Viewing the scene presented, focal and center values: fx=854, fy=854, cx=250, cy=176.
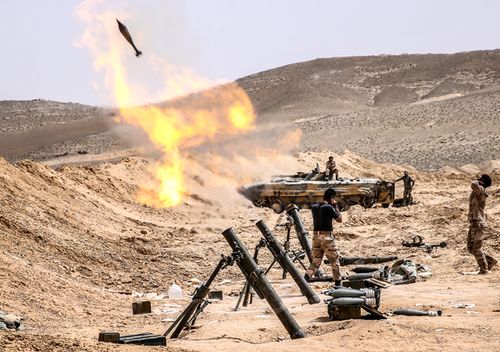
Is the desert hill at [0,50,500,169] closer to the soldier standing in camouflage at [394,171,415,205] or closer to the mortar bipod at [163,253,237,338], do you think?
the soldier standing in camouflage at [394,171,415,205]

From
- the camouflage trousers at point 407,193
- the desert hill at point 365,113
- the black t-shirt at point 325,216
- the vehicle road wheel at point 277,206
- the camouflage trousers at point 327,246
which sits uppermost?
the desert hill at point 365,113

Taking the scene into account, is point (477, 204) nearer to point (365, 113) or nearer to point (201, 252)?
point (201, 252)

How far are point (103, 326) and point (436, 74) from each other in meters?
106

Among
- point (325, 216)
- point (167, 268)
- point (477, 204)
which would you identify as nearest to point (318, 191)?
point (167, 268)

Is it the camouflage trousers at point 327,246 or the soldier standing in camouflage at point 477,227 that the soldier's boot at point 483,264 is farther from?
the camouflage trousers at point 327,246

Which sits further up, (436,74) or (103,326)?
(436,74)

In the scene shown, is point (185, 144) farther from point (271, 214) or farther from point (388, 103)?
point (388, 103)

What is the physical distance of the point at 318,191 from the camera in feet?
88.6

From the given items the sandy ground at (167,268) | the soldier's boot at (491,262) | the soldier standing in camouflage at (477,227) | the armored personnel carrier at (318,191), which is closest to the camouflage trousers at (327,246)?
the sandy ground at (167,268)

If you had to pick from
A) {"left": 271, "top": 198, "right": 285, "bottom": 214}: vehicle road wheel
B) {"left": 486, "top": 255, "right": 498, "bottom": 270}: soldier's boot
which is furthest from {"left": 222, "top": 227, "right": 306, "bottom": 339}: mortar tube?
{"left": 271, "top": 198, "right": 285, "bottom": 214}: vehicle road wheel

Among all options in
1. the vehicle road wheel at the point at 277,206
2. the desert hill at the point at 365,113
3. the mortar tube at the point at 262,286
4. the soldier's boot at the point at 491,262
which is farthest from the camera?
the desert hill at the point at 365,113

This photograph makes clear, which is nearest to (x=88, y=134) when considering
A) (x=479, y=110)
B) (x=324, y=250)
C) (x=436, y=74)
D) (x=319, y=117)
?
(x=319, y=117)

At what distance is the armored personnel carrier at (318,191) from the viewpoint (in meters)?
27.2

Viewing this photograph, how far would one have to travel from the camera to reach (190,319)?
11.1m
